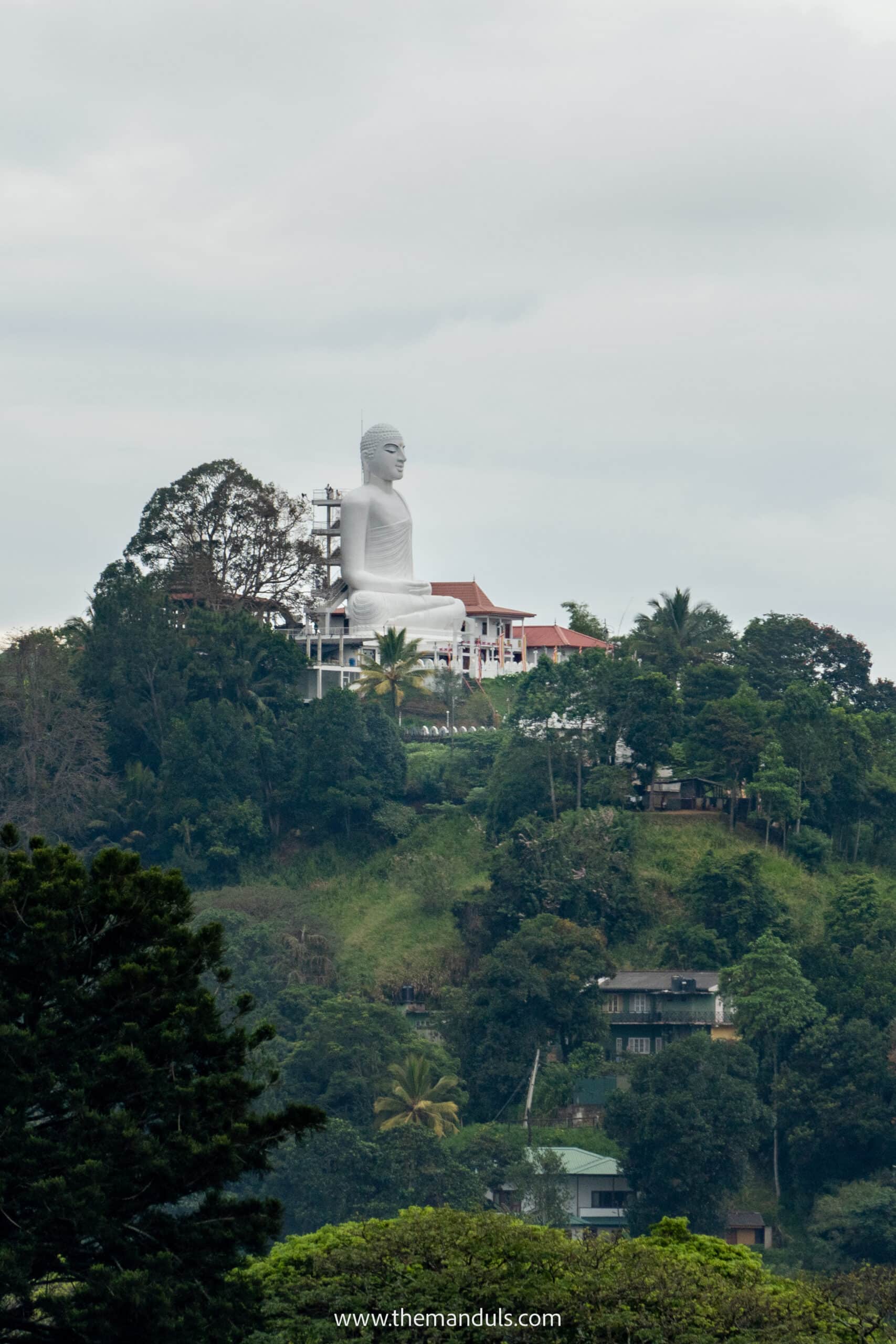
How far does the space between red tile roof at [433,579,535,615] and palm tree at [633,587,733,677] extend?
5637 mm

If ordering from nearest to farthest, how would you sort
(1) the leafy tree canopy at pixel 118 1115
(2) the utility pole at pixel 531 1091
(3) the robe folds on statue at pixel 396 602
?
(1) the leafy tree canopy at pixel 118 1115, (2) the utility pole at pixel 531 1091, (3) the robe folds on statue at pixel 396 602

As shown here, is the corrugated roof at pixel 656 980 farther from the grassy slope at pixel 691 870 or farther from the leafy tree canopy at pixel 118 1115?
the leafy tree canopy at pixel 118 1115

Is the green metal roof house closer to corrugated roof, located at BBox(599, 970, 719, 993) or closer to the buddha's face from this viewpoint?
corrugated roof, located at BBox(599, 970, 719, 993)

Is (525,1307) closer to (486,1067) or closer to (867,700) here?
(486,1067)

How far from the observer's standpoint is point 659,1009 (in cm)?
4978

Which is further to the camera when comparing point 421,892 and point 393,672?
point 393,672

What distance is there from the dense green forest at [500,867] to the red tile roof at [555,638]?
3.55 metres

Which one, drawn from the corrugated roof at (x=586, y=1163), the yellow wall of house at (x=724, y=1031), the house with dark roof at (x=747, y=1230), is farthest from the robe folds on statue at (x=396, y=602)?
the house with dark roof at (x=747, y=1230)

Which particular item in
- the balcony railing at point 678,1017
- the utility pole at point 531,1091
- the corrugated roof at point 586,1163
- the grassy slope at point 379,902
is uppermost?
the grassy slope at point 379,902

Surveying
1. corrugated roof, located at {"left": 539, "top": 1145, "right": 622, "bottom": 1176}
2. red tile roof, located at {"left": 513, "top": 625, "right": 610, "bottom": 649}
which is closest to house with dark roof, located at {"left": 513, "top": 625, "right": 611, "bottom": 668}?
red tile roof, located at {"left": 513, "top": 625, "right": 610, "bottom": 649}

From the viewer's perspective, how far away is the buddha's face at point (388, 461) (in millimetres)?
66812

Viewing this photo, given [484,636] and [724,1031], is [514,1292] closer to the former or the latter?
[724,1031]

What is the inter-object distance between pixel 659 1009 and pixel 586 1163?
518 centimetres

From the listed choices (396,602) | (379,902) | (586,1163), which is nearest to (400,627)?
(396,602)
